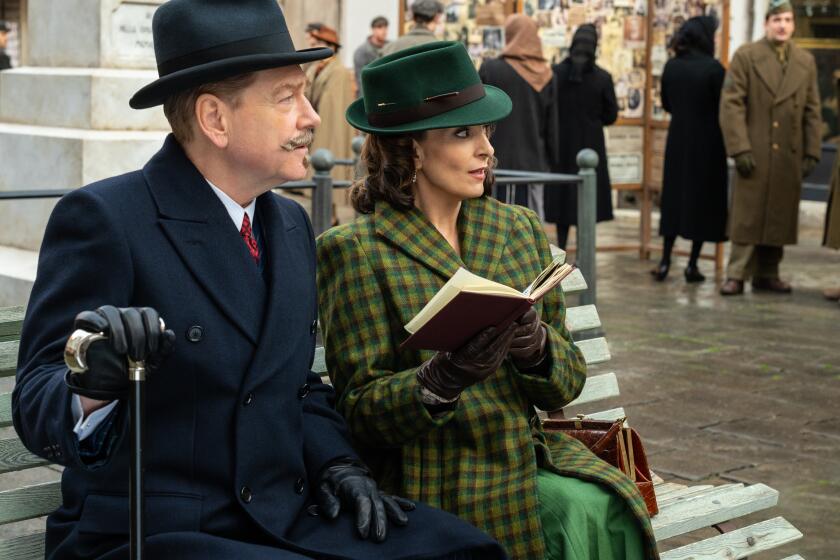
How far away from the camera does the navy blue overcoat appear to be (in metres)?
2.63

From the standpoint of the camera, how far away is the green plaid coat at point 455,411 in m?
3.36

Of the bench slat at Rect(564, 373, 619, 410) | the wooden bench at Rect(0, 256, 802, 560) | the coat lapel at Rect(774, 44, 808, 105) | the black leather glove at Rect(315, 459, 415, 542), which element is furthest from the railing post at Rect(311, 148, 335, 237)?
the coat lapel at Rect(774, 44, 808, 105)

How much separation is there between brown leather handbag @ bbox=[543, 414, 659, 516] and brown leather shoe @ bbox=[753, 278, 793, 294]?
7.56 metres

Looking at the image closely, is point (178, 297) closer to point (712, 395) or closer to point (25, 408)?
point (25, 408)

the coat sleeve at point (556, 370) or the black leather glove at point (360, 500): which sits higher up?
the coat sleeve at point (556, 370)

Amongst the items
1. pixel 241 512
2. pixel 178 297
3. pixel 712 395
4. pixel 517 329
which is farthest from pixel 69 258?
pixel 712 395

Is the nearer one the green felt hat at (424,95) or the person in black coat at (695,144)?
the green felt hat at (424,95)

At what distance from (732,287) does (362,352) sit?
7905mm

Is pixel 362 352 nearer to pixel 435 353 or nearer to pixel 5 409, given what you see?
pixel 435 353

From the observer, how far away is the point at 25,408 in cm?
261

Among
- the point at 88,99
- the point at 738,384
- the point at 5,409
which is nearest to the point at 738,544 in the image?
the point at 5,409

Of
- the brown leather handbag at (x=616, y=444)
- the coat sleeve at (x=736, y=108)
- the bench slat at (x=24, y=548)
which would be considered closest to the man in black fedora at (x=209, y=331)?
the bench slat at (x=24, y=548)

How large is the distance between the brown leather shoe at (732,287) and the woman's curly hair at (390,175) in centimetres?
749

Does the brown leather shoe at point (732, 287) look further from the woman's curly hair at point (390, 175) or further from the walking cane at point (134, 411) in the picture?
the walking cane at point (134, 411)
